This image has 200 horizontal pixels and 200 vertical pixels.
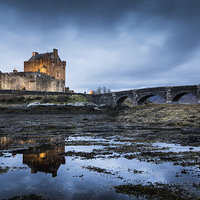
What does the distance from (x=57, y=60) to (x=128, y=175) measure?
86546mm

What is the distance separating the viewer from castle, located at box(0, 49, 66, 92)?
7256 cm

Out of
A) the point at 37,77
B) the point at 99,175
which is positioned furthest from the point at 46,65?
the point at 99,175

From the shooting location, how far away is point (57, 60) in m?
86.4

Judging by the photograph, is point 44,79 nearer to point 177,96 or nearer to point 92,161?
point 177,96

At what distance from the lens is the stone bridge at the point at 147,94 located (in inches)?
1848

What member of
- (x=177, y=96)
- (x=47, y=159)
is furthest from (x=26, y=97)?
(x=47, y=159)

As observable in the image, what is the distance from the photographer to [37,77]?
72562 millimetres

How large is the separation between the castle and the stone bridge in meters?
16.3

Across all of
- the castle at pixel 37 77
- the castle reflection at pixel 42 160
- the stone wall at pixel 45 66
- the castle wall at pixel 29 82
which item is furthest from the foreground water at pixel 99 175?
the stone wall at pixel 45 66

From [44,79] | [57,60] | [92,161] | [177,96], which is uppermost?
[57,60]

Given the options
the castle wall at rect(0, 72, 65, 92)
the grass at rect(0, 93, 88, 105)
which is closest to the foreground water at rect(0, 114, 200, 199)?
the grass at rect(0, 93, 88, 105)

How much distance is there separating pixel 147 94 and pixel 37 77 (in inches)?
1651

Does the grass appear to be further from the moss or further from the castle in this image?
the moss

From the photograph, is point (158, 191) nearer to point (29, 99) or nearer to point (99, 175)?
point (99, 175)
